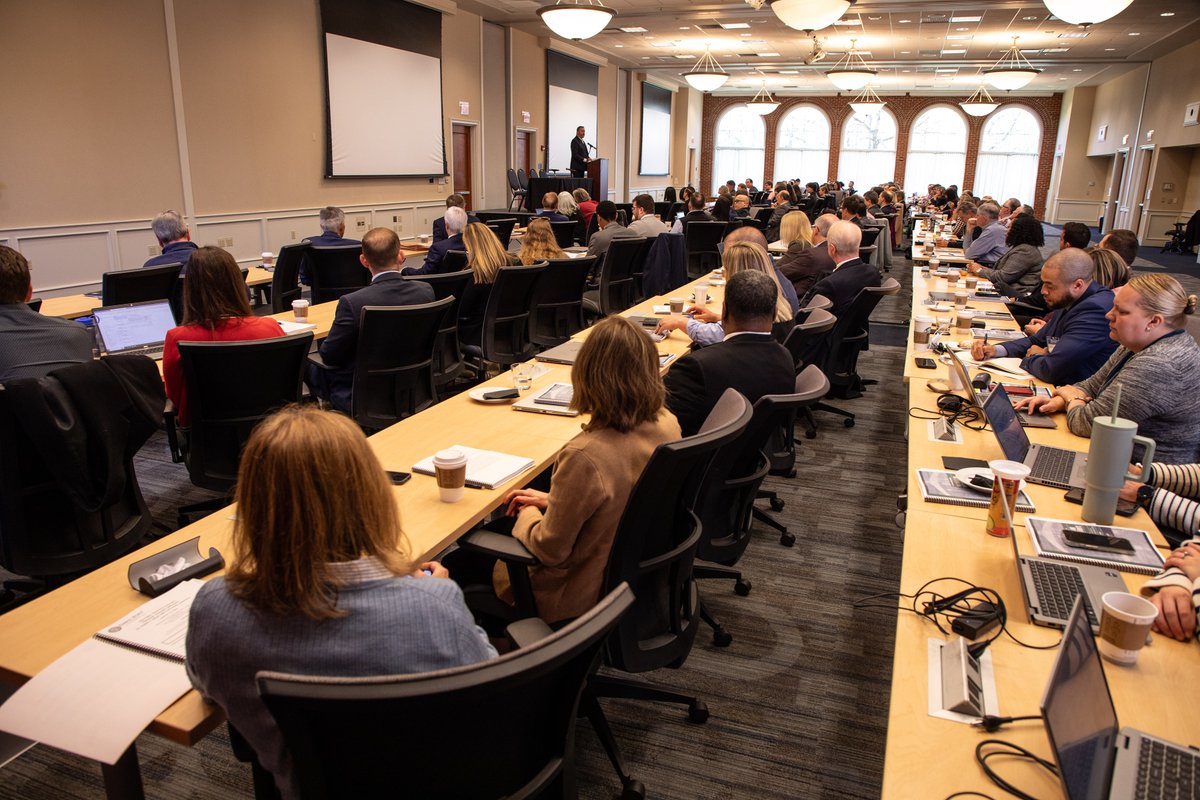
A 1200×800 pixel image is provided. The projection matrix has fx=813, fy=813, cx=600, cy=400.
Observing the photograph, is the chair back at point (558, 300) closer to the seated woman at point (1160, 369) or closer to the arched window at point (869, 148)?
the seated woman at point (1160, 369)

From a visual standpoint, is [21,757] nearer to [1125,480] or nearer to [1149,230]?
[1125,480]

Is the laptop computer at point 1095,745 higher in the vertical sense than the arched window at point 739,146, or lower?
lower

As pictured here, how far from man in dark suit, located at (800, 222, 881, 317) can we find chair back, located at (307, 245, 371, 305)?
3298 millimetres

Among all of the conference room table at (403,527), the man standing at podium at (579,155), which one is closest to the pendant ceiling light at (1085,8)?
the conference room table at (403,527)

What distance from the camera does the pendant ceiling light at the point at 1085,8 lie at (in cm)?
602

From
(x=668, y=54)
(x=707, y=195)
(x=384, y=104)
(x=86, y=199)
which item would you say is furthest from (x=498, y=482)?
(x=707, y=195)

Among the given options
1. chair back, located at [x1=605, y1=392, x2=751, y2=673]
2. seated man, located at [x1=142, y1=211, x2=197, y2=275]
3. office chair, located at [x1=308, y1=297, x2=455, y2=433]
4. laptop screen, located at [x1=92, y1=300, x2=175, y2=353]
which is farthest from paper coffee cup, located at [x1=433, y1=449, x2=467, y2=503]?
seated man, located at [x1=142, y1=211, x2=197, y2=275]

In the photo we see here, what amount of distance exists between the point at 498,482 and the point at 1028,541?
4.55 feet

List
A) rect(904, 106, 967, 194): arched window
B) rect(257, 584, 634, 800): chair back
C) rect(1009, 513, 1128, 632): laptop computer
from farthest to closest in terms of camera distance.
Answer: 1. rect(904, 106, 967, 194): arched window
2. rect(1009, 513, 1128, 632): laptop computer
3. rect(257, 584, 634, 800): chair back

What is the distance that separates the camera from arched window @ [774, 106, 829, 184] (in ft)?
85.6

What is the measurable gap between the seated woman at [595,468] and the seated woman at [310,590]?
0.70 m

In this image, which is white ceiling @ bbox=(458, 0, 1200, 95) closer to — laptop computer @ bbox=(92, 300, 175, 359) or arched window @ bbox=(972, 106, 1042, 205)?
arched window @ bbox=(972, 106, 1042, 205)

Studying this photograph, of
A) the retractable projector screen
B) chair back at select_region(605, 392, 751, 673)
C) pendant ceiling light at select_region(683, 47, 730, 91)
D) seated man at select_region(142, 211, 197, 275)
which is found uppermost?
pendant ceiling light at select_region(683, 47, 730, 91)

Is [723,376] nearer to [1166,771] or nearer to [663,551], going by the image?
[663,551]
